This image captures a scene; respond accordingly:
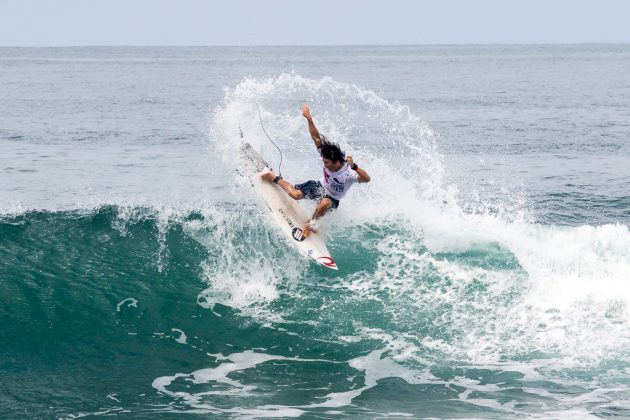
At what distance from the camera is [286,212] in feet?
48.0

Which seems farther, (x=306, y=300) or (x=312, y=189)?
(x=312, y=189)

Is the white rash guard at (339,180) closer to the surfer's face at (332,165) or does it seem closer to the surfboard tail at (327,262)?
the surfer's face at (332,165)

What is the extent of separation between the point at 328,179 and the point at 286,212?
1483 millimetres

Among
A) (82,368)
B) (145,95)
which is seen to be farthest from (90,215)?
(145,95)

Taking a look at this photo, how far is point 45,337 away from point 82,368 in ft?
4.49

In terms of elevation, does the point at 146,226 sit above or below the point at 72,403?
above

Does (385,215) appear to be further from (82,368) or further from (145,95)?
(145,95)

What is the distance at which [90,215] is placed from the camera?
666 inches

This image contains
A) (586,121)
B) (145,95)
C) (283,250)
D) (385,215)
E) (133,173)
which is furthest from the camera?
(145,95)

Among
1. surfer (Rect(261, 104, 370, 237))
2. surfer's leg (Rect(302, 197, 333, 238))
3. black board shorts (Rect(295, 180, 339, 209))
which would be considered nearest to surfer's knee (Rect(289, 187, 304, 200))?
surfer (Rect(261, 104, 370, 237))

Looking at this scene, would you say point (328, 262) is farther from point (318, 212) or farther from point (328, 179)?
point (328, 179)

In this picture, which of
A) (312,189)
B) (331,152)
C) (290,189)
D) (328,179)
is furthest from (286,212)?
(331,152)

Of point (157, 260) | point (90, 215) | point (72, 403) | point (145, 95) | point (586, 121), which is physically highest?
point (145, 95)

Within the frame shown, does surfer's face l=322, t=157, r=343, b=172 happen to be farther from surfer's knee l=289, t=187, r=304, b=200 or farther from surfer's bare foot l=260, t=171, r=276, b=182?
surfer's bare foot l=260, t=171, r=276, b=182
